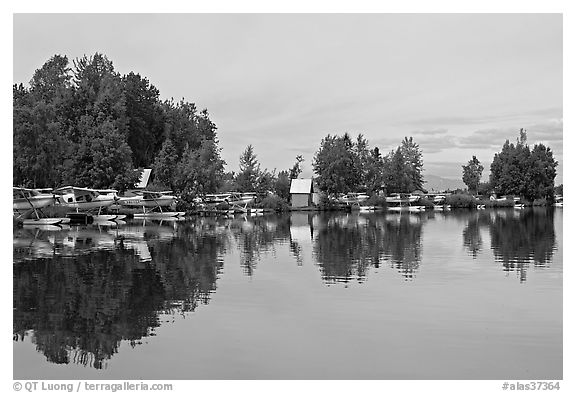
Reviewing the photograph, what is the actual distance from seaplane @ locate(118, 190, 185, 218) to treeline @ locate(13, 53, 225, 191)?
138cm

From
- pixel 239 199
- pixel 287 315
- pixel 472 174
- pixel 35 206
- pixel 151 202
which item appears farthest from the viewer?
pixel 472 174

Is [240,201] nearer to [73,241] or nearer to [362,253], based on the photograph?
[73,241]

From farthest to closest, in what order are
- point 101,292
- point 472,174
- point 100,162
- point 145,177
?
point 472,174, point 145,177, point 100,162, point 101,292

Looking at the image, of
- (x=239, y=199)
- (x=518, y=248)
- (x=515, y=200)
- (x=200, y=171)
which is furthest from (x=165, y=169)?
(x=515, y=200)

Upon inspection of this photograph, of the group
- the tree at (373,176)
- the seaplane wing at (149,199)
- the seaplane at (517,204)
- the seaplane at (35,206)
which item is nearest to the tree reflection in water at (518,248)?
the seaplane at (35,206)

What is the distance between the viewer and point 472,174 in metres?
110

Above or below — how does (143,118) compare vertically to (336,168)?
above

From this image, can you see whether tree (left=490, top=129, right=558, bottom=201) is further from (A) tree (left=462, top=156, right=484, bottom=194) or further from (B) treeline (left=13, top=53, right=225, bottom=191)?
(B) treeline (left=13, top=53, right=225, bottom=191)

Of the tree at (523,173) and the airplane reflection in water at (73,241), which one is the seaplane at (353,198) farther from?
the airplane reflection in water at (73,241)

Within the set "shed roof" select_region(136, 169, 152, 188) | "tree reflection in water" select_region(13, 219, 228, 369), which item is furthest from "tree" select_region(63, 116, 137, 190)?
"tree reflection in water" select_region(13, 219, 228, 369)

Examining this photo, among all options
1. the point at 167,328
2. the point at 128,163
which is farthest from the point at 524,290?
the point at 128,163

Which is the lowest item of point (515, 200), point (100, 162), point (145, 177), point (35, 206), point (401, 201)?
point (515, 200)

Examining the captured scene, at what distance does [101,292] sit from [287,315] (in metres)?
4.85
